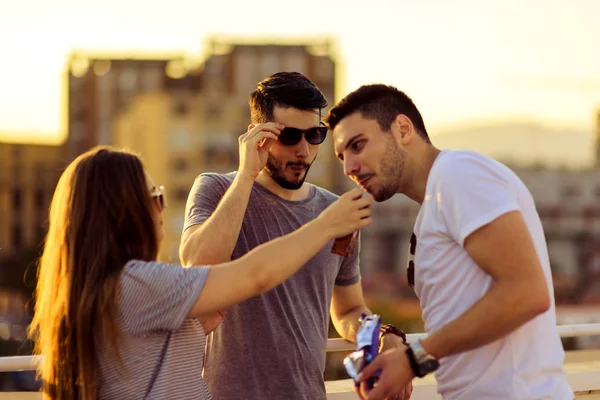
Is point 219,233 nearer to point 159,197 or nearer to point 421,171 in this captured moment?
point 159,197

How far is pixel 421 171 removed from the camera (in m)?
3.09

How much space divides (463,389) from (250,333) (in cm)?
99

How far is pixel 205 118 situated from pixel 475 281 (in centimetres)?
6632

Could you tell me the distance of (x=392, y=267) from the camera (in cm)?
8769

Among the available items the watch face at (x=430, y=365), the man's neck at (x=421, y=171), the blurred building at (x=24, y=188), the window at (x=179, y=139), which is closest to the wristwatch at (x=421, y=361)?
the watch face at (x=430, y=365)

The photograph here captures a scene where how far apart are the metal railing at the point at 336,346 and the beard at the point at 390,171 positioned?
0.52m

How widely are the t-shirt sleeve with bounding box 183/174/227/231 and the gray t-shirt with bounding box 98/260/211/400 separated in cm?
90

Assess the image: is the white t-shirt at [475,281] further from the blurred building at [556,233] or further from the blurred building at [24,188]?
the blurred building at [556,233]

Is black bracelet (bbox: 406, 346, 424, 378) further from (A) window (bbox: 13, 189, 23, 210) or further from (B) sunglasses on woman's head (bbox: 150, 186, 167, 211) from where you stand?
(A) window (bbox: 13, 189, 23, 210)

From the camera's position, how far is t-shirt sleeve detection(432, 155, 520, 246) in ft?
8.97

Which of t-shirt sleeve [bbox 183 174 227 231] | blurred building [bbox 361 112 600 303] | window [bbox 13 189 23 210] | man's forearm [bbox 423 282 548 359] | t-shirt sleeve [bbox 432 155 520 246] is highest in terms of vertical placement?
t-shirt sleeve [bbox 432 155 520 246]

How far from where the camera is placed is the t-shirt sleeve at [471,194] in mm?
2734

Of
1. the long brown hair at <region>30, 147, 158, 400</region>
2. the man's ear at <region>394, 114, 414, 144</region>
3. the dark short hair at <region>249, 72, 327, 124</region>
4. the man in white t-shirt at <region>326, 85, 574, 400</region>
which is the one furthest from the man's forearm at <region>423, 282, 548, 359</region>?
the dark short hair at <region>249, 72, 327, 124</region>

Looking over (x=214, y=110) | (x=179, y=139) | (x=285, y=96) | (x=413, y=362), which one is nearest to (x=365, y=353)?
(x=413, y=362)
